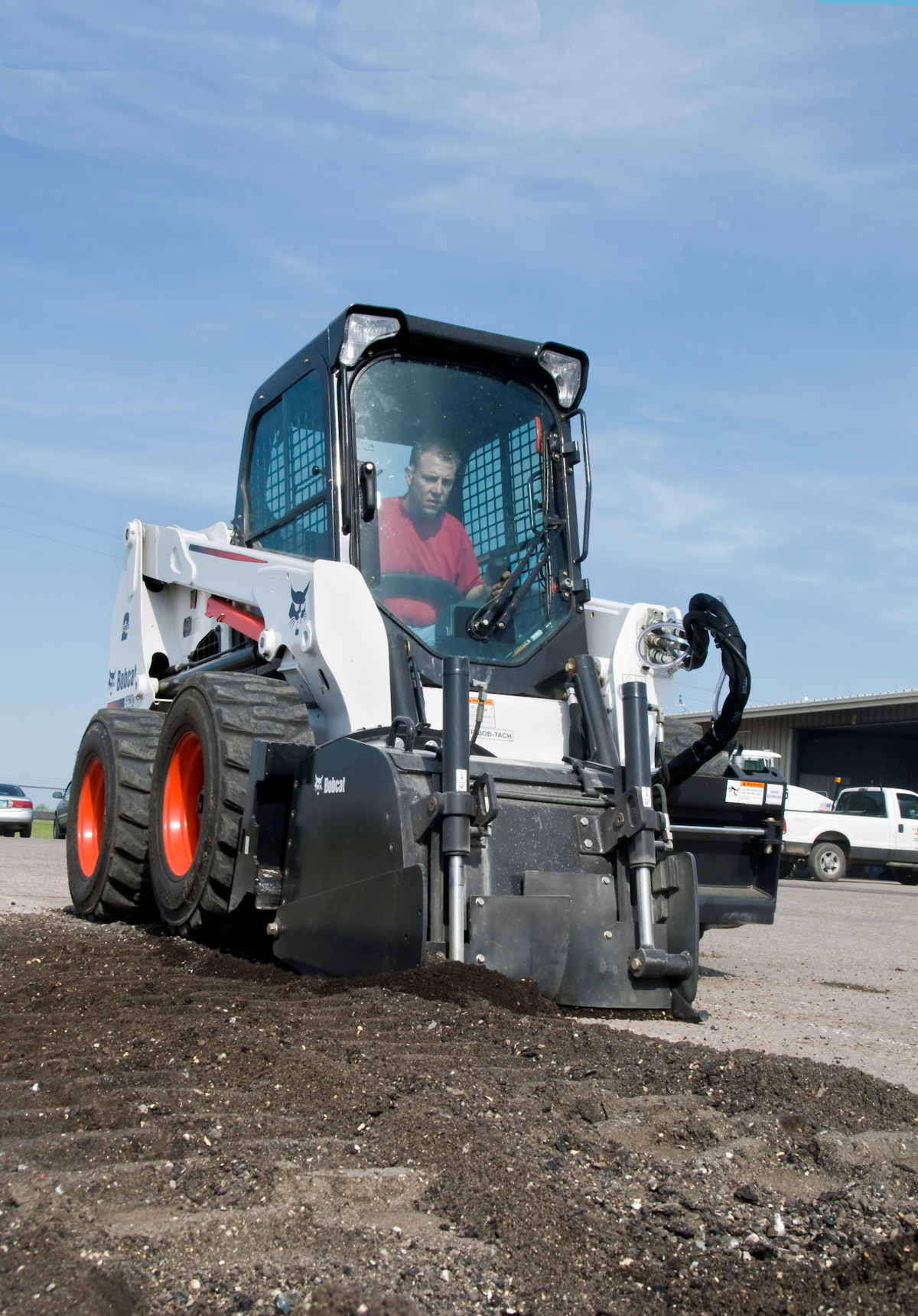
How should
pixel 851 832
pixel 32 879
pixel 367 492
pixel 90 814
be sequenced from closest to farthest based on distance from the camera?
pixel 367 492, pixel 90 814, pixel 32 879, pixel 851 832

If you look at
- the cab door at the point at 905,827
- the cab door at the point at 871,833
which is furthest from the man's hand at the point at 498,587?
the cab door at the point at 905,827

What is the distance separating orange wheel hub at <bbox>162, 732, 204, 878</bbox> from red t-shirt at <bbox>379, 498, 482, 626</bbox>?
1.38 meters

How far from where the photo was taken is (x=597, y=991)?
183 inches

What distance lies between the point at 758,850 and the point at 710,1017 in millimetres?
1571

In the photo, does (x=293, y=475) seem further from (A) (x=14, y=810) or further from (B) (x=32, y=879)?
(A) (x=14, y=810)

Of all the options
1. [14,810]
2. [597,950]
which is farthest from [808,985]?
[14,810]

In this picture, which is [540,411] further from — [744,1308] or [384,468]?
[744,1308]

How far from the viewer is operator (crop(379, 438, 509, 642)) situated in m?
5.95

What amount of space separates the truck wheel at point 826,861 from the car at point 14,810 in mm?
16526

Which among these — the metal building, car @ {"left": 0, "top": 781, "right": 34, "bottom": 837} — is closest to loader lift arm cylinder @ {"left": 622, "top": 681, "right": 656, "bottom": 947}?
car @ {"left": 0, "top": 781, "right": 34, "bottom": 837}

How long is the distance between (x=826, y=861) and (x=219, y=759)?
1795 cm

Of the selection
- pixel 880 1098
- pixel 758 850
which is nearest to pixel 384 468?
pixel 758 850

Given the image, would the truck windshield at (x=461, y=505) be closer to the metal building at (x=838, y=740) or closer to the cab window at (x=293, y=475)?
the cab window at (x=293, y=475)

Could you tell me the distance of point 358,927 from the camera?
4.71 metres
